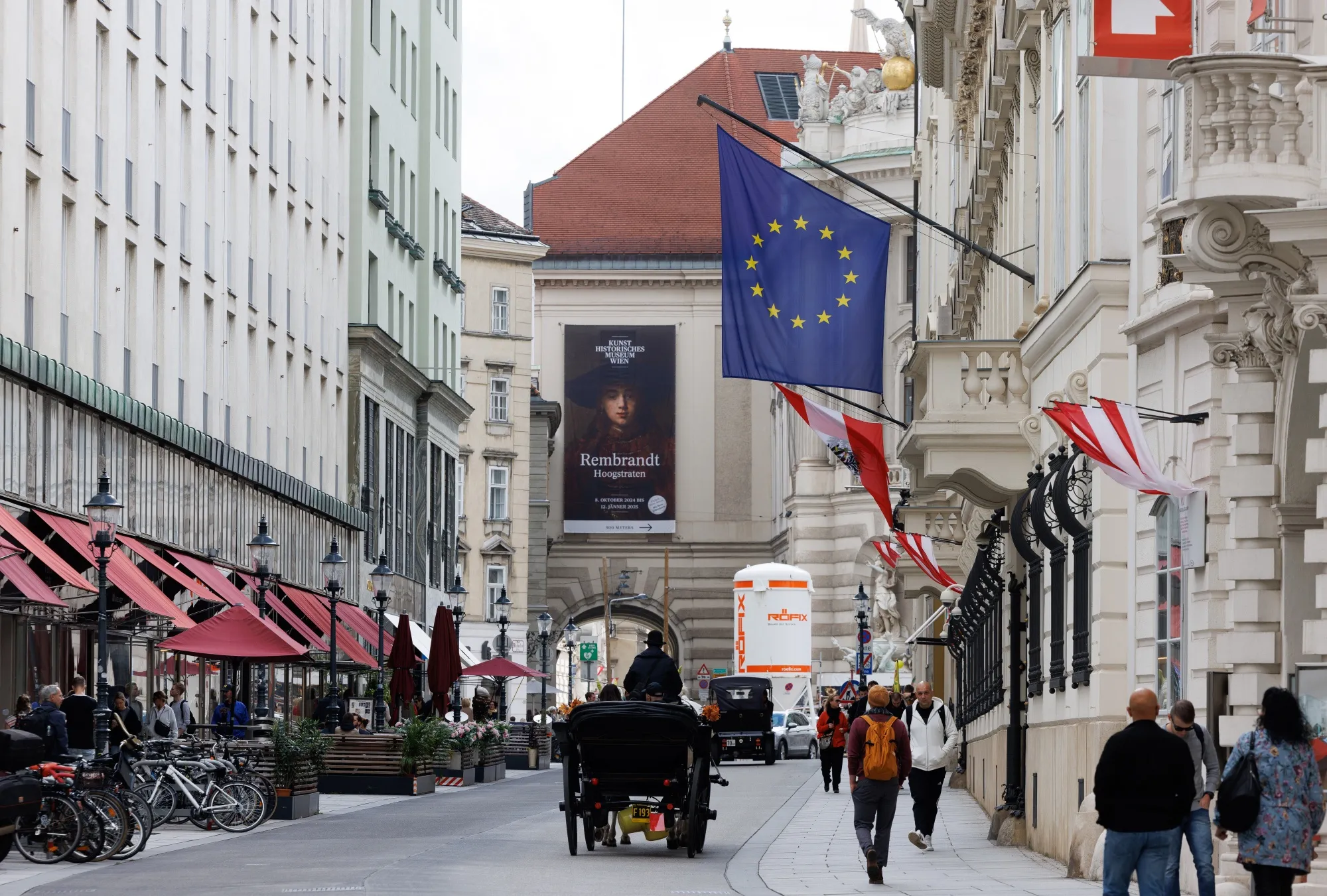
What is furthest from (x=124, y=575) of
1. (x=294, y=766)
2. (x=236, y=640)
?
(x=294, y=766)

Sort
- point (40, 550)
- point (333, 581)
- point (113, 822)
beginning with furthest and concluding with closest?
point (333, 581), point (40, 550), point (113, 822)

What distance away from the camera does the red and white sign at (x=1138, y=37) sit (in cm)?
1564

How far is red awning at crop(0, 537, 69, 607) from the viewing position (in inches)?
1082

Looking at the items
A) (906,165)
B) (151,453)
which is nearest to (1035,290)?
(151,453)

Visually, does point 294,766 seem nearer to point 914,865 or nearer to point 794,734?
point 914,865

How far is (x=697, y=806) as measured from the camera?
73.8 ft

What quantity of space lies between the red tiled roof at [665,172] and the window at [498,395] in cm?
A: 1175

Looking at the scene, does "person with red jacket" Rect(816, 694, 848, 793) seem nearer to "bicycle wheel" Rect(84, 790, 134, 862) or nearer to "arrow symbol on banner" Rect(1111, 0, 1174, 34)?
"bicycle wheel" Rect(84, 790, 134, 862)

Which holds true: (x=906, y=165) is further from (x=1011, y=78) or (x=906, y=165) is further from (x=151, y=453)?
(x=1011, y=78)

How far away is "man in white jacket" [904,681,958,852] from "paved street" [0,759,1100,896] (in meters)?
0.36

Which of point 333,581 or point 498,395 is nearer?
point 333,581

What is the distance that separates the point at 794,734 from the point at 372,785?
3314 cm

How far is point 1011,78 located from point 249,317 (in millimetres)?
23976

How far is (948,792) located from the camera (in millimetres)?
41969
